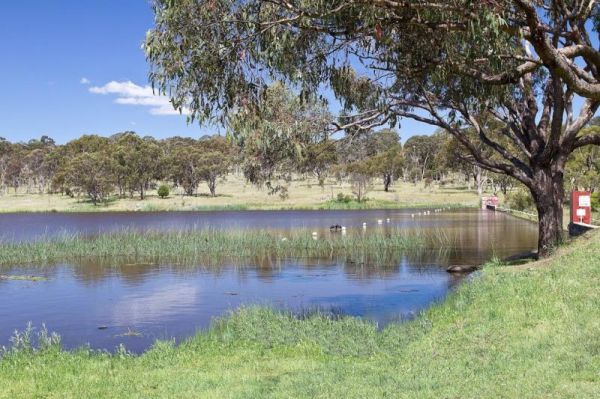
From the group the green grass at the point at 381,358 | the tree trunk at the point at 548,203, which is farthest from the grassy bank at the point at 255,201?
the green grass at the point at 381,358

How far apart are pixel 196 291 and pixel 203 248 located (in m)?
10.7

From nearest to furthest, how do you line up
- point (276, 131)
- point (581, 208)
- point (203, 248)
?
point (276, 131), point (581, 208), point (203, 248)

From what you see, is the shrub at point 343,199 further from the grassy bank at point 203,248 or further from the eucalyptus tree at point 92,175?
the grassy bank at point 203,248

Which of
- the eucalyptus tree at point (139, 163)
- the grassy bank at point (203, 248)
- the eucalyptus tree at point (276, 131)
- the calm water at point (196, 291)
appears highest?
the eucalyptus tree at point (139, 163)

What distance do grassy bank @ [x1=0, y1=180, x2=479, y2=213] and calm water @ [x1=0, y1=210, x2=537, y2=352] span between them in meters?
48.1

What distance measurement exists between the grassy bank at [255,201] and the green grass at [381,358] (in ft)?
207

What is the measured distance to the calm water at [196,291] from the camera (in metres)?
15.0

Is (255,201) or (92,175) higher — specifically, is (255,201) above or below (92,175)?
below

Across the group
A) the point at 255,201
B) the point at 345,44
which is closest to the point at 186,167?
the point at 255,201

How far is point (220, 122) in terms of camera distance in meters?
11.8

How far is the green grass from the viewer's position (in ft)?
23.0

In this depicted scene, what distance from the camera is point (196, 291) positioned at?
65.0 ft

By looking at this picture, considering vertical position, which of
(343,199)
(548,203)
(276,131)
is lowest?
(343,199)

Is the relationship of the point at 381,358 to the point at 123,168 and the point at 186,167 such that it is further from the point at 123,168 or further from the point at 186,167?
the point at 186,167
